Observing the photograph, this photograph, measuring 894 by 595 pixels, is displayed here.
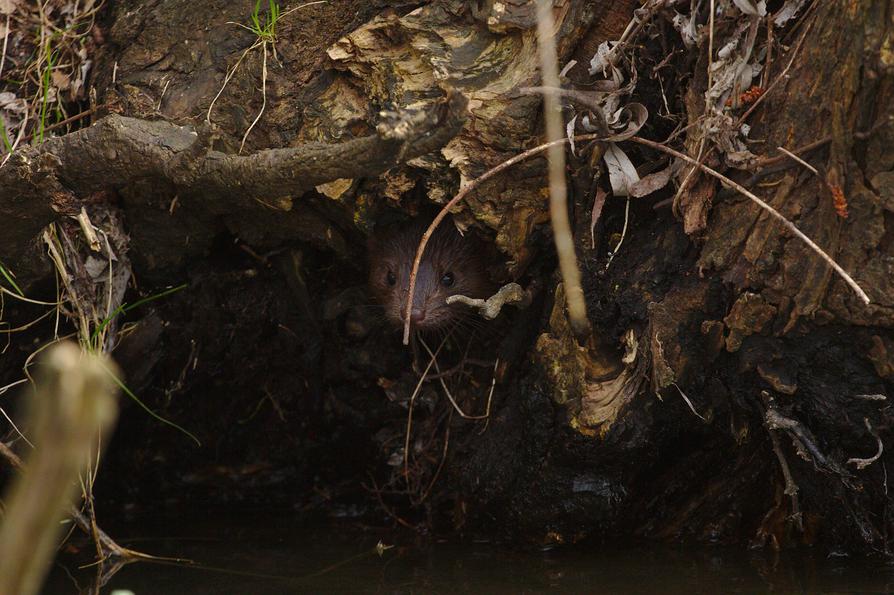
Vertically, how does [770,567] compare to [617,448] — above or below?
below

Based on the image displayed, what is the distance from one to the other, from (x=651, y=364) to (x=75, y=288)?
220cm

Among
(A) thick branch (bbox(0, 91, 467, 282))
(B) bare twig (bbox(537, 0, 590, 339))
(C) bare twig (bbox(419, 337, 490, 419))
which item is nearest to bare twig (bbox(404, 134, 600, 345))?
(B) bare twig (bbox(537, 0, 590, 339))

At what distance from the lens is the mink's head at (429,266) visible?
13.3ft

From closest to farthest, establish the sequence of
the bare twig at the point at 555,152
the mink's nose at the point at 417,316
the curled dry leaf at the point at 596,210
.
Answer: the bare twig at the point at 555,152 → the curled dry leaf at the point at 596,210 → the mink's nose at the point at 417,316

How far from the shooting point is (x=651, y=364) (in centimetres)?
298

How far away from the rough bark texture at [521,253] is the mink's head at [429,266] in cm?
16

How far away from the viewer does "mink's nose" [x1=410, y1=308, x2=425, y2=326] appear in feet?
12.4

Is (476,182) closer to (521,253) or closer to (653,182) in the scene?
(521,253)

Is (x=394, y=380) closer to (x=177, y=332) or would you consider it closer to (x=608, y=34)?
(x=177, y=332)

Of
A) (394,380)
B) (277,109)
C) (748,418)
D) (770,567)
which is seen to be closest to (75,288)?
(277,109)

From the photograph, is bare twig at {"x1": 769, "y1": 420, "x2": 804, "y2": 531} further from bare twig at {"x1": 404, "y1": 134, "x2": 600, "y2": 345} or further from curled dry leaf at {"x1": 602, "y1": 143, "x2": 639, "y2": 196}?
bare twig at {"x1": 404, "y1": 134, "x2": 600, "y2": 345}

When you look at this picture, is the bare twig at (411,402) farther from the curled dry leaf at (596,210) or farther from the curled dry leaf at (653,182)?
the curled dry leaf at (653,182)

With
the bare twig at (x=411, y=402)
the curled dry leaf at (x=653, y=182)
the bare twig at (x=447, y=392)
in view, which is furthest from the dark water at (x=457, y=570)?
the curled dry leaf at (x=653, y=182)

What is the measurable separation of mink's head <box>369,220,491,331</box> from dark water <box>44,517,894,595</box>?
103cm
